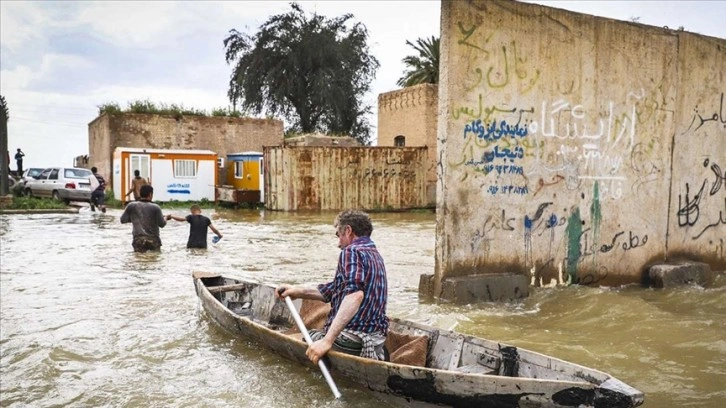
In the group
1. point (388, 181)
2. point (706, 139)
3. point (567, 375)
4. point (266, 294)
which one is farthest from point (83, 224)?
point (567, 375)

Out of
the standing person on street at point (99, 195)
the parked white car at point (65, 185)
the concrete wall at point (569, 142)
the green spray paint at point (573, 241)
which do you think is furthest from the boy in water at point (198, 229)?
the parked white car at point (65, 185)

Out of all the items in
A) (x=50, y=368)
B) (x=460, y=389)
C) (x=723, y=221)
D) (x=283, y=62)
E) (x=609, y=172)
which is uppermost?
(x=283, y=62)

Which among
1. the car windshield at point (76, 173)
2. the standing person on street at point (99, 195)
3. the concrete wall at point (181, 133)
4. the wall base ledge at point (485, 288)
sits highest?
the concrete wall at point (181, 133)

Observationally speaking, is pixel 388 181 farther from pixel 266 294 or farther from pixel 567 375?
pixel 567 375

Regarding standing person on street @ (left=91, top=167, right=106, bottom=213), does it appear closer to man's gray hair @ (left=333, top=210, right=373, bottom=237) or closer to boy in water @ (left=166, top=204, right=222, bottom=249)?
boy in water @ (left=166, top=204, right=222, bottom=249)

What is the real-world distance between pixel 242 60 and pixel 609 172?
3747cm

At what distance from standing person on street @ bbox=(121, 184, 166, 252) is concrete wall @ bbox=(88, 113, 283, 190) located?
61.2 feet

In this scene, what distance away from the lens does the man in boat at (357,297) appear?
512 centimetres

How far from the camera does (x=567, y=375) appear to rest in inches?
176

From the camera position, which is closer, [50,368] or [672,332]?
[50,368]

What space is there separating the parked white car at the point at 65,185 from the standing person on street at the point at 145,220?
15.1m

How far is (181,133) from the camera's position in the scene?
31.4m

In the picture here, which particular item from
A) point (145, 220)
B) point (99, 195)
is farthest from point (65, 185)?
point (145, 220)

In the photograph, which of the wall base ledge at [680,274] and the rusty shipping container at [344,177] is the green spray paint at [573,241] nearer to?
the wall base ledge at [680,274]
